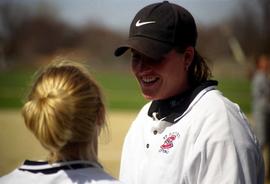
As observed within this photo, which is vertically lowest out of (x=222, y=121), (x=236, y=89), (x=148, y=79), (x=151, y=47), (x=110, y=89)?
(x=236, y=89)

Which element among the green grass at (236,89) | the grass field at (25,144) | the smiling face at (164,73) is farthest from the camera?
the green grass at (236,89)

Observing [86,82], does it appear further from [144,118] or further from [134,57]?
[144,118]

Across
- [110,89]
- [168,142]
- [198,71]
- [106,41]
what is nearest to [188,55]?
[198,71]

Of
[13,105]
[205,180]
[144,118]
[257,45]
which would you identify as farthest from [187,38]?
[257,45]

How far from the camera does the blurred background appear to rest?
23.8 metres

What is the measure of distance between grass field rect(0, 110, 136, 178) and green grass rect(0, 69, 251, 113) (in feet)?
8.16

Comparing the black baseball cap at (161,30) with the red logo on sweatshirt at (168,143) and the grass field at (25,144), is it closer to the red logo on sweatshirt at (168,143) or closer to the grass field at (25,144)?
the red logo on sweatshirt at (168,143)

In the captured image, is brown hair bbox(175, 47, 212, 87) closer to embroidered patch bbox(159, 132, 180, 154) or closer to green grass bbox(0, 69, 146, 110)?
embroidered patch bbox(159, 132, 180, 154)

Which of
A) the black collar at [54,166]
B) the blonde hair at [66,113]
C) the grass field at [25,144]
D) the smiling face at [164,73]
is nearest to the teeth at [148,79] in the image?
the smiling face at [164,73]

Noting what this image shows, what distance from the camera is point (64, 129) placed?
1533 mm

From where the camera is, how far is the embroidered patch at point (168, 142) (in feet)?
5.86

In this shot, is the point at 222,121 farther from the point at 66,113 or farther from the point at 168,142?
the point at 66,113

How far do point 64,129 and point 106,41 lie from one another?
32730 millimetres

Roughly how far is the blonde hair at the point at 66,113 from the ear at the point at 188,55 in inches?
16.4
